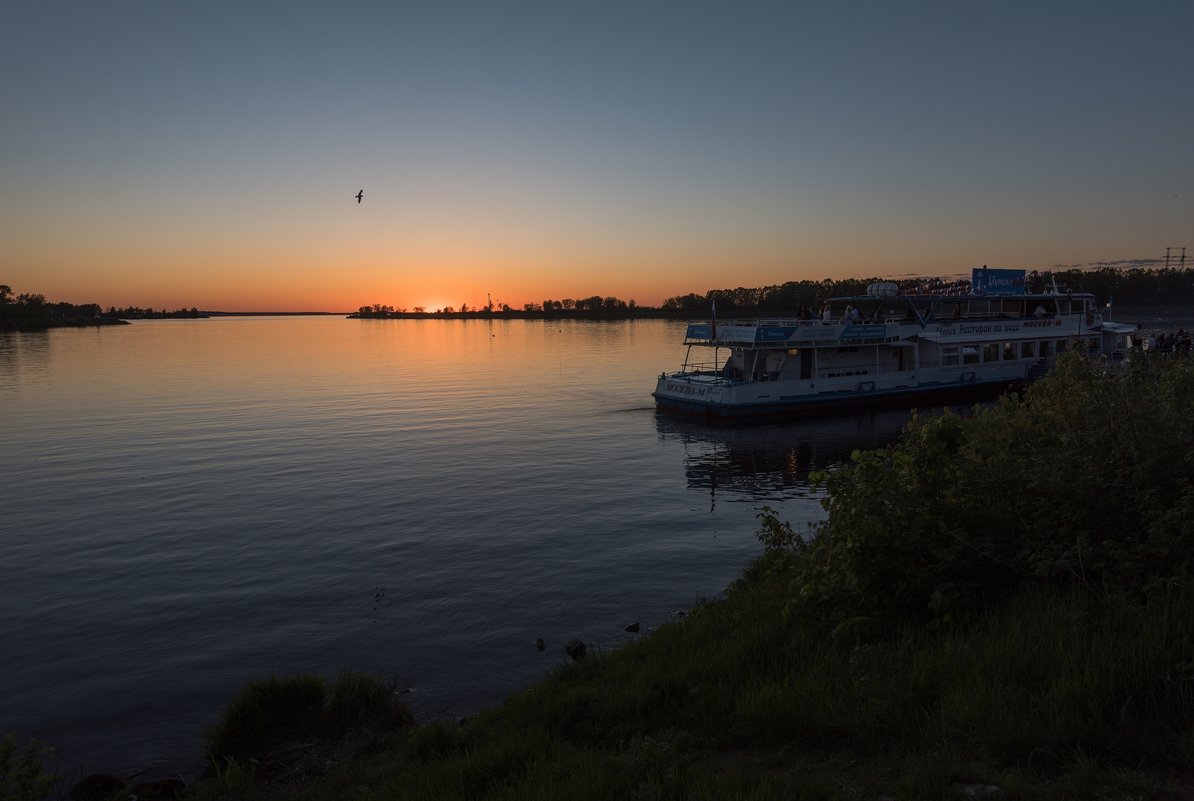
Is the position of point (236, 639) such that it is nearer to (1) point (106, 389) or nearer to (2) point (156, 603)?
(2) point (156, 603)

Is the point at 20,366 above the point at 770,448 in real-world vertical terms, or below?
above

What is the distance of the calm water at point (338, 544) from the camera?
1227 centimetres

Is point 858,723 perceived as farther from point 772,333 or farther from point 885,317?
point 885,317

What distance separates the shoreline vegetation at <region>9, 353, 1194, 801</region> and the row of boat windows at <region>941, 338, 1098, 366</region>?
3869 centimetres

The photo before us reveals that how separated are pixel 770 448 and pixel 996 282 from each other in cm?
2523

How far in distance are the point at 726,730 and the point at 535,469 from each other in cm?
2256

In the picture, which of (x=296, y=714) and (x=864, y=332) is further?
(x=864, y=332)

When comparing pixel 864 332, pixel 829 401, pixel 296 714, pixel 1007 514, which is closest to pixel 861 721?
pixel 1007 514

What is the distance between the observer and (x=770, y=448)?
1312 inches

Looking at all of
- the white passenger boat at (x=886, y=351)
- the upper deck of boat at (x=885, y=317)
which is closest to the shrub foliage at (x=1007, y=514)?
the white passenger boat at (x=886, y=351)

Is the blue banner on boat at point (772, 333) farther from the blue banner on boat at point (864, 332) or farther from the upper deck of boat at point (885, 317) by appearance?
the blue banner on boat at point (864, 332)

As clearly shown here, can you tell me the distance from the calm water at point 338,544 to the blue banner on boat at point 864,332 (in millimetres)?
4946

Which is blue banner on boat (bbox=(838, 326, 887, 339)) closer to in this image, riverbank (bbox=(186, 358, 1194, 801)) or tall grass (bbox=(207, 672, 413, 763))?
riverbank (bbox=(186, 358, 1194, 801))

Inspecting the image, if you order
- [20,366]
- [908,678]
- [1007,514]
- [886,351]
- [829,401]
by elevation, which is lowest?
[829,401]
